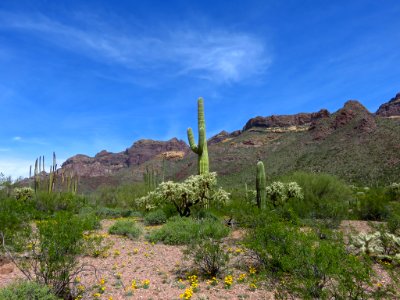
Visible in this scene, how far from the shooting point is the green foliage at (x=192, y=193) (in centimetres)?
1524

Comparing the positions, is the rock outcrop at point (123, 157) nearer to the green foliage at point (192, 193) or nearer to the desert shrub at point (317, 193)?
the desert shrub at point (317, 193)

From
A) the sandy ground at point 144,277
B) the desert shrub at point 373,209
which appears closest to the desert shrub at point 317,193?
the desert shrub at point 373,209

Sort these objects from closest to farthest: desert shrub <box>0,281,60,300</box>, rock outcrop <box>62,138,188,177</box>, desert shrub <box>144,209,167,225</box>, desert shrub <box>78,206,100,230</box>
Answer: desert shrub <box>0,281,60,300</box>, desert shrub <box>78,206,100,230</box>, desert shrub <box>144,209,167,225</box>, rock outcrop <box>62,138,188,177</box>

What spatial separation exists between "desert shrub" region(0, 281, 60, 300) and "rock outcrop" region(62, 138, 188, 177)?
155 metres

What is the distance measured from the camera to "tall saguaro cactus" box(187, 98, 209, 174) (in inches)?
699

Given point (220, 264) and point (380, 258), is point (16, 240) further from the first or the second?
point (380, 258)

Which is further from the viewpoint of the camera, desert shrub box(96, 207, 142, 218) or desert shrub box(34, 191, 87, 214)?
desert shrub box(34, 191, 87, 214)

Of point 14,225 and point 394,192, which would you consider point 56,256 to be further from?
point 394,192

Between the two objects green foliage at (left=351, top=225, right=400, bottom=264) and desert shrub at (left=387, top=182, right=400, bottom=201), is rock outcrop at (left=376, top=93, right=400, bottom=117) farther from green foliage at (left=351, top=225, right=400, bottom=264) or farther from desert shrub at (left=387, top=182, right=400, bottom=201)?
green foliage at (left=351, top=225, right=400, bottom=264)

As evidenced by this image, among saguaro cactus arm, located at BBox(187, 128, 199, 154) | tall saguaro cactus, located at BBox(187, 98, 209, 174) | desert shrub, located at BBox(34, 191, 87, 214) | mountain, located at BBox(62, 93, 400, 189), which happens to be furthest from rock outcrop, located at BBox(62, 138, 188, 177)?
tall saguaro cactus, located at BBox(187, 98, 209, 174)

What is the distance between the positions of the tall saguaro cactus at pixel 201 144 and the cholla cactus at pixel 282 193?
3885 mm

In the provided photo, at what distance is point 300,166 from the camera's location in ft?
171

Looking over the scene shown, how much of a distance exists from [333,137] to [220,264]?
2384 inches

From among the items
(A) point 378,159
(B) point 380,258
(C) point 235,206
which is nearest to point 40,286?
(B) point 380,258
